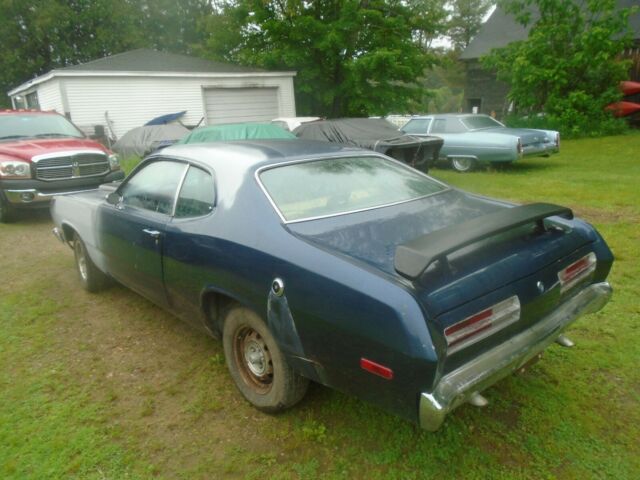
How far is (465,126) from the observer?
37.5 feet

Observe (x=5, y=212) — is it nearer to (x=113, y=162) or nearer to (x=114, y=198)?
(x=113, y=162)

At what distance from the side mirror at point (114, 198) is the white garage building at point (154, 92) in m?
13.5

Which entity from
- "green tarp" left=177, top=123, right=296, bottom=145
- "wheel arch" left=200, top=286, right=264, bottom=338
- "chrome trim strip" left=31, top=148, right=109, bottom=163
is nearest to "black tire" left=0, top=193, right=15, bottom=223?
"chrome trim strip" left=31, top=148, right=109, bottom=163

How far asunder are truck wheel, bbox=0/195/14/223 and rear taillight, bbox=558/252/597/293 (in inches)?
315

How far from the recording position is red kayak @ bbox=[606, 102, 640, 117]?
54.5ft

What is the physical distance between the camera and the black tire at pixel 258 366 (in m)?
2.55

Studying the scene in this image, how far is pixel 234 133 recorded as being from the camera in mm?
9984

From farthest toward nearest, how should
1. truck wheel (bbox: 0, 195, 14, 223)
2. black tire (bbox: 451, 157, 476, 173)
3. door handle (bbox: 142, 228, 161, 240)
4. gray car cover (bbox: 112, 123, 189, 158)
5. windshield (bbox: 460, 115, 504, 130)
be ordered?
gray car cover (bbox: 112, 123, 189, 158)
windshield (bbox: 460, 115, 504, 130)
black tire (bbox: 451, 157, 476, 173)
truck wheel (bbox: 0, 195, 14, 223)
door handle (bbox: 142, 228, 161, 240)

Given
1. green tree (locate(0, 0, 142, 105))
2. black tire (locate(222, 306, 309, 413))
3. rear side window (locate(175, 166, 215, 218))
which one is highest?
green tree (locate(0, 0, 142, 105))

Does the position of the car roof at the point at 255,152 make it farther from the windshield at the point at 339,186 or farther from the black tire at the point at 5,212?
the black tire at the point at 5,212

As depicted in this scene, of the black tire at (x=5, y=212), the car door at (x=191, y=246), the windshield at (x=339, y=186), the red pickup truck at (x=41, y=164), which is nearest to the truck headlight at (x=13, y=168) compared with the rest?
the red pickup truck at (x=41, y=164)

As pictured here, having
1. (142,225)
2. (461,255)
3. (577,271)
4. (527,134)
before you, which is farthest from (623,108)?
(142,225)

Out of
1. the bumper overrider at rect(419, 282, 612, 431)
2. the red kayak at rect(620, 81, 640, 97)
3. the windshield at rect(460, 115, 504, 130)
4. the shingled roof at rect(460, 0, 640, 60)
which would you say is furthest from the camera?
the shingled roof at rect(460, 0, 640, 60)

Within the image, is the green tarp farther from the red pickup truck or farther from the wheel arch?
the wheel arch
